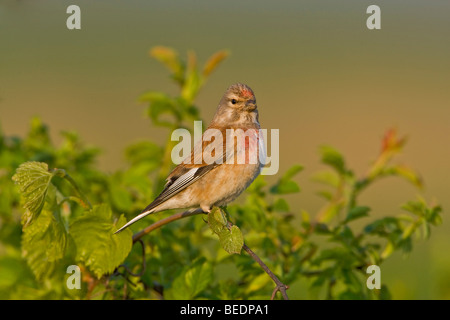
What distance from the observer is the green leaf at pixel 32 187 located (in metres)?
2.60

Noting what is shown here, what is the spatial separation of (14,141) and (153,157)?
3.14 feet

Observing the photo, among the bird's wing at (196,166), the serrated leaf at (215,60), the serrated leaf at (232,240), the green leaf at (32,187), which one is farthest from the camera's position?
the serrated leaf at (215,60)

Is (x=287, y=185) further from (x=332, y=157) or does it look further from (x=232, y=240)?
(x=232, y=240)

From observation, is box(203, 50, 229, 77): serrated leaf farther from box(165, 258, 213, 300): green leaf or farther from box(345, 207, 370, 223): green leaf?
box(165, 258, 213, 300): green leaf

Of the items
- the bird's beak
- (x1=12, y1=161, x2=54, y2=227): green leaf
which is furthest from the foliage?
the bird's beak

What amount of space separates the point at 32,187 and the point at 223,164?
105 centimetres

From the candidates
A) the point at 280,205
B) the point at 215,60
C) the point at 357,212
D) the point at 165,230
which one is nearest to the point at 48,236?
the point at 165,230

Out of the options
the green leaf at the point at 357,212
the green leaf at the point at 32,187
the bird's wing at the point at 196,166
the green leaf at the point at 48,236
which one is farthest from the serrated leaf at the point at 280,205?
the green leaf at the point at 32,187

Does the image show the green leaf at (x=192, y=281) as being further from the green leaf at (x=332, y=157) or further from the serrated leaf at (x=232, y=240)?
the green leaf at (x=332, y=157)

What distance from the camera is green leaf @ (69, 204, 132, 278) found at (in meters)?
2.83

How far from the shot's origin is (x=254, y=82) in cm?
2133
